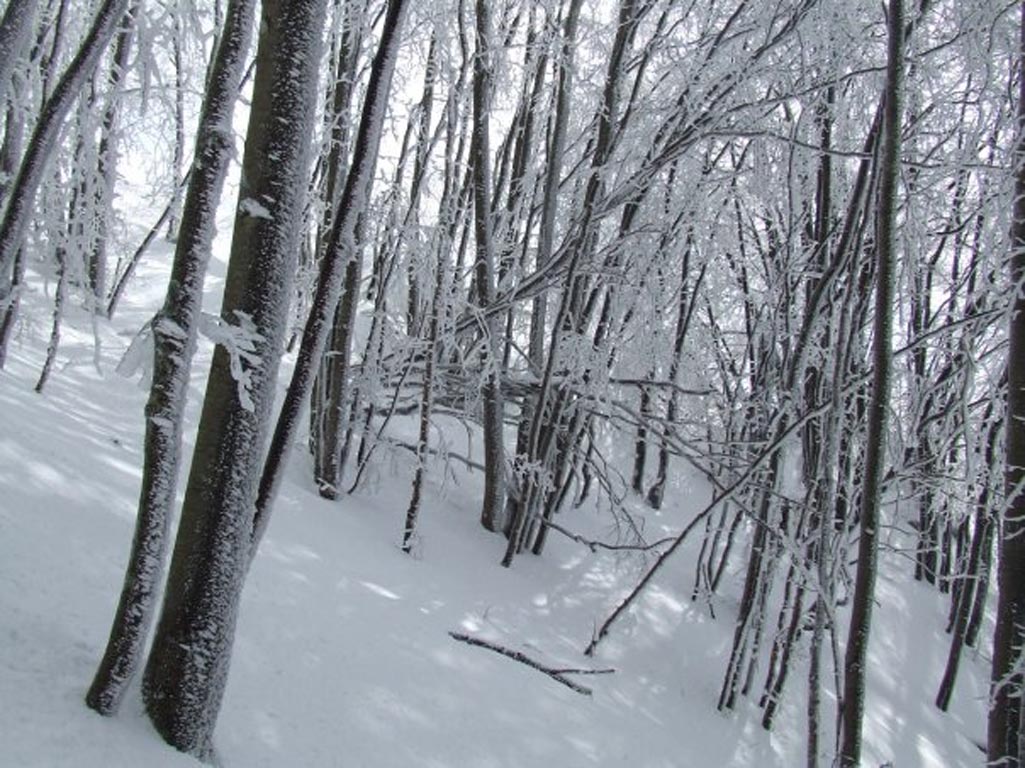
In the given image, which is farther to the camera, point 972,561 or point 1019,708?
point 972,561

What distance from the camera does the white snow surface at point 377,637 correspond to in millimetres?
2268

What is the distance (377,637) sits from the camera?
344cm

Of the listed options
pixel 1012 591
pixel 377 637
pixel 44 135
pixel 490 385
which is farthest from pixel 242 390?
pixel 490 385

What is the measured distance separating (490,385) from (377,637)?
2877 millimetres

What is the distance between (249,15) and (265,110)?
237 millimetres

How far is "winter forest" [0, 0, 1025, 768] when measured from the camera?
6.53 ft

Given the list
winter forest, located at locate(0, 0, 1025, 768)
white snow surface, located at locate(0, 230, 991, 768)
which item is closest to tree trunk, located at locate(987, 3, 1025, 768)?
winter forest, located at locate(0, 0, 1025, 768)

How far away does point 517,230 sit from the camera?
7133 mm

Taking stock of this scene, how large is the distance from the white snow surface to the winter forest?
22mm

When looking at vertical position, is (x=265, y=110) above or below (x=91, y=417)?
above

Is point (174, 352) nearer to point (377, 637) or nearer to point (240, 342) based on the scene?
point (240, 342)

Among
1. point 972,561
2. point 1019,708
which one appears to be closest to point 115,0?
point 1019,708

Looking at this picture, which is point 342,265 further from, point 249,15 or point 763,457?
point 763,457

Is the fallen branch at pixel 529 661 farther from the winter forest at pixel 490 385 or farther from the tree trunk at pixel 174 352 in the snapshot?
the tree trunk at pixel 174 352
